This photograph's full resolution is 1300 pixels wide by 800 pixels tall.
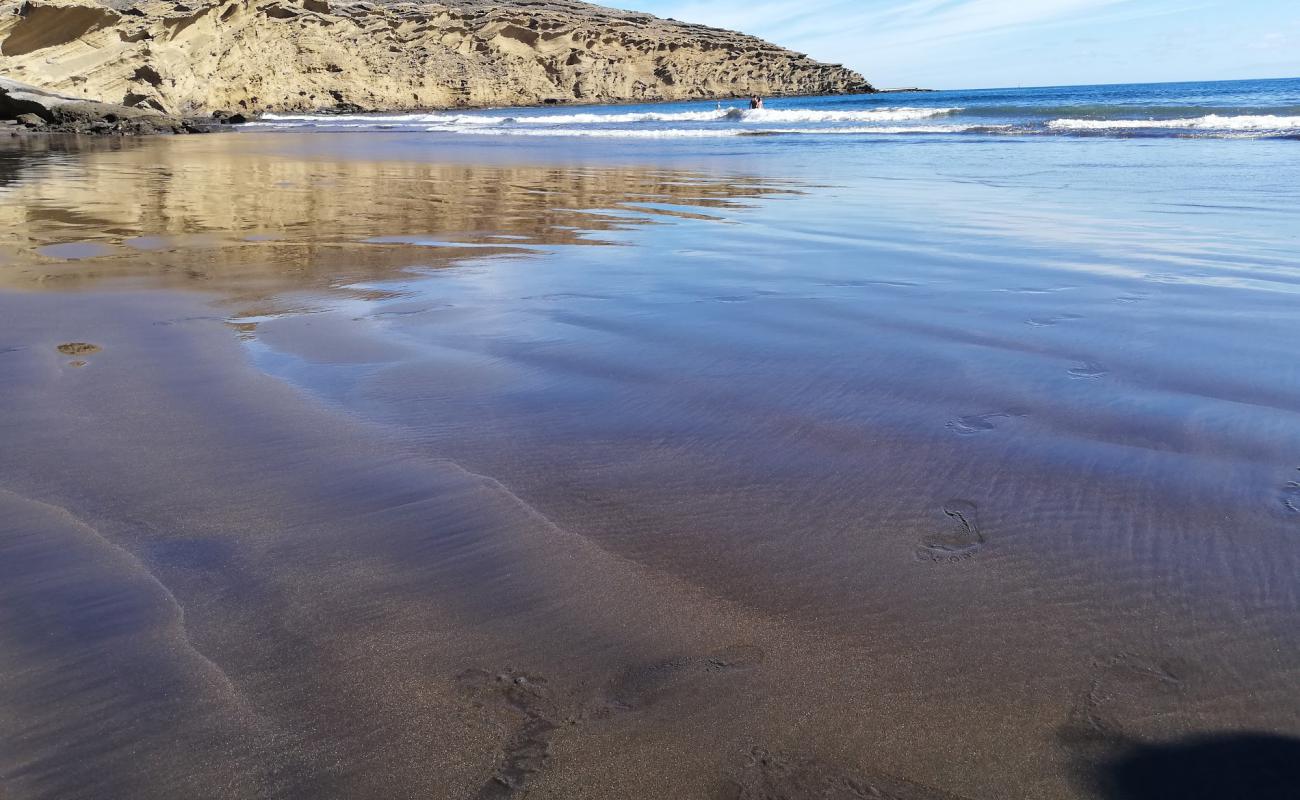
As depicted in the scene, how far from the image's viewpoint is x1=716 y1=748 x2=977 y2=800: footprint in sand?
3.57 ft

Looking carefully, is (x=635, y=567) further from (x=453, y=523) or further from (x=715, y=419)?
(x=715, y=419)

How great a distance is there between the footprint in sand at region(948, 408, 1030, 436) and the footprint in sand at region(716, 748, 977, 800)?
1261 millimetres

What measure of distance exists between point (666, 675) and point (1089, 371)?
6.49 feet

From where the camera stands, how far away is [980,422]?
2287 millimetres

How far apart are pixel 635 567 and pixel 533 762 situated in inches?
20.1

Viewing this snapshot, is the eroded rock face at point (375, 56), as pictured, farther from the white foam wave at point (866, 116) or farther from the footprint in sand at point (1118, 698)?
the footprint in sand at point (1118, 698)

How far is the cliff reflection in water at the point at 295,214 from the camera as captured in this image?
14.1 feet

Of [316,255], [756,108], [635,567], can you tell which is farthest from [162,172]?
[756,108]

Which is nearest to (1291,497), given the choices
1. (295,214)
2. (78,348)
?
(78,348)

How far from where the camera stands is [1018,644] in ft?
4.51

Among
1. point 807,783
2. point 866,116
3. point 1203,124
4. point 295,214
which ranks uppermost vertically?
point 866,116

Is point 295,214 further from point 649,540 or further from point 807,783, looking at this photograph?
point 807,783

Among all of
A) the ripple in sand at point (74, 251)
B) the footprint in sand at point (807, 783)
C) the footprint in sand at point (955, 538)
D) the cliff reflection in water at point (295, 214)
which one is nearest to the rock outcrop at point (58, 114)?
the cliff reflection in water at point (295, 214)

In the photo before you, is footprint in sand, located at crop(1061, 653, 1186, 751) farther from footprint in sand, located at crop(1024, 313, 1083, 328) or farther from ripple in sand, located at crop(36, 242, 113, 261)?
ripple in sand, located at crop(36, 242, 113, 261)
